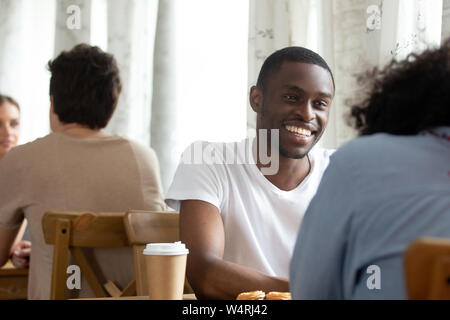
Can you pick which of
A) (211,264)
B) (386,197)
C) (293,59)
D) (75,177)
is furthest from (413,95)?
(75,177)

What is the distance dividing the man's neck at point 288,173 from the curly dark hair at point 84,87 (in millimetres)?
694

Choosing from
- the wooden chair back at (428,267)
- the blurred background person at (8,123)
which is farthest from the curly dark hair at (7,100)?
the wooden chair back at (428,267)

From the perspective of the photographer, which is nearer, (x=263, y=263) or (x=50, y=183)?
(x=263, y=263)

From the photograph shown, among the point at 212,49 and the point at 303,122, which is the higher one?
the point at 212,49

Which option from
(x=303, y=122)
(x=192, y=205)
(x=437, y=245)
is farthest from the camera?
(x=303, y=122)

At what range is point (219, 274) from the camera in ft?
4.51

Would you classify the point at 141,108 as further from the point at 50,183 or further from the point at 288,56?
the point at 288,56

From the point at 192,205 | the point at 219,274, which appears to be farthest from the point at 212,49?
the point at 219,274

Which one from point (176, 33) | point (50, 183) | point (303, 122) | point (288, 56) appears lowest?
point (50, 183)

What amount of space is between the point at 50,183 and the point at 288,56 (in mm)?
803

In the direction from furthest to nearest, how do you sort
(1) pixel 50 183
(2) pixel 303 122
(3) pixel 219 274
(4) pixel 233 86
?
(4) pixel 233 86
(1) pixel 50 183
(2) pixel 303 122
(3) pixel 219 274

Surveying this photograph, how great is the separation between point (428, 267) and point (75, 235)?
127 cm

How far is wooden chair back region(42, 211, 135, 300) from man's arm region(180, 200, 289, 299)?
10.4 inches

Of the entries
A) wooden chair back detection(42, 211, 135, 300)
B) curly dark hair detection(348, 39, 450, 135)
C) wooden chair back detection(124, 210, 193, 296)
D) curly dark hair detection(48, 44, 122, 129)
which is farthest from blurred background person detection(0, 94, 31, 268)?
curly dark hair detection(348, 39, 450, 135)
